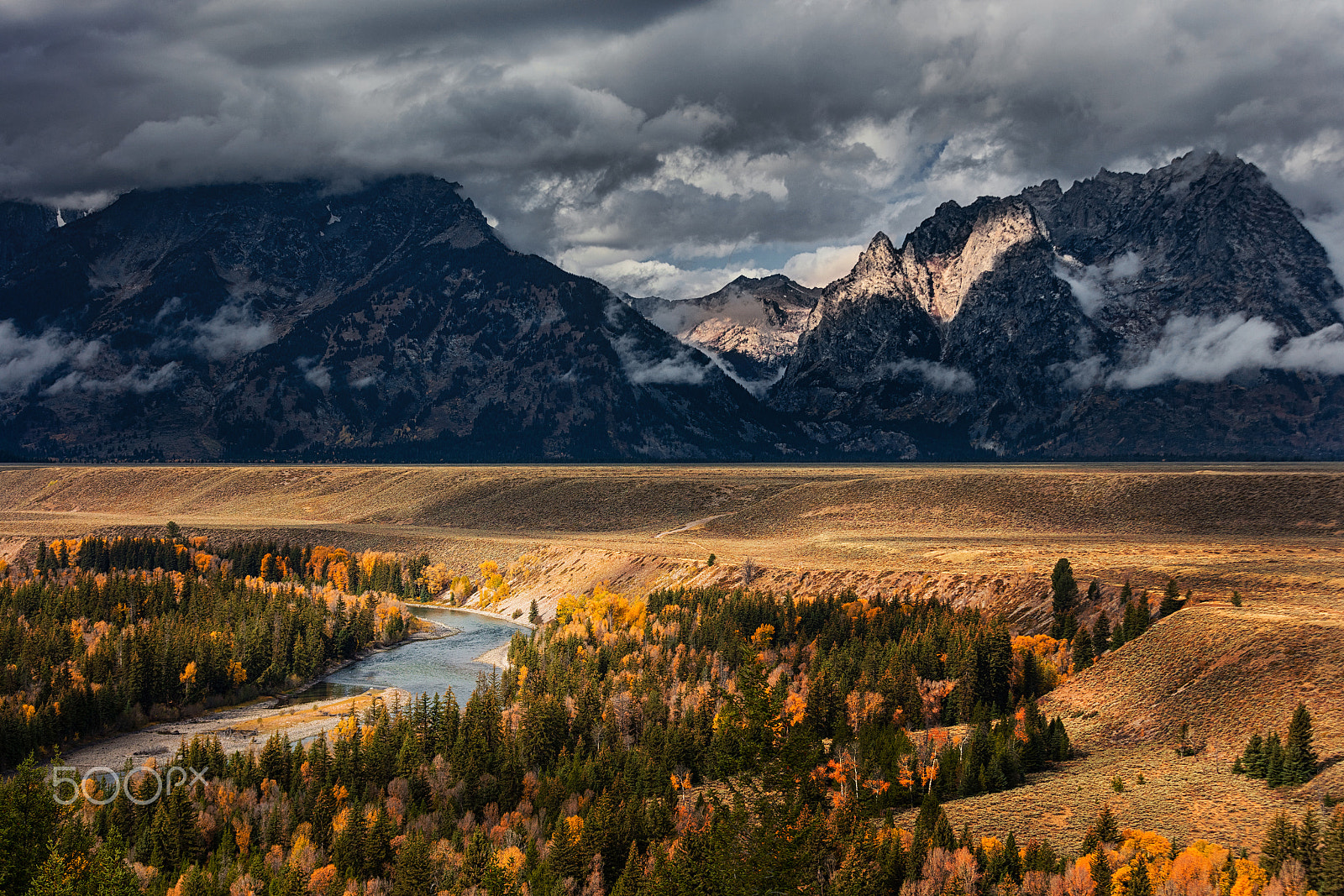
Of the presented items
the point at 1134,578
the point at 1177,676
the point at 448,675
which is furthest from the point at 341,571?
the point at 1177,676

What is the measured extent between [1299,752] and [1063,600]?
5287 cm

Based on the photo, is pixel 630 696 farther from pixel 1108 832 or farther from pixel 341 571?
pixel 341 571

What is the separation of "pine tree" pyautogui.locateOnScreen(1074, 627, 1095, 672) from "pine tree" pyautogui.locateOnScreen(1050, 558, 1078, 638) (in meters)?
6.28

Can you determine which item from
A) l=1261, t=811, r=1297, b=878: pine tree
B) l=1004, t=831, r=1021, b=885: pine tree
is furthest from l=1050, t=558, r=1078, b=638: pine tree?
l=1004, t=831, r=1021, b=885: pine tree

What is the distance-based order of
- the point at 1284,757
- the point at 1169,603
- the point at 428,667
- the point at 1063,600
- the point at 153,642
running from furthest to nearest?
the point at 428,667 < the point at 153,642 < the point at 1063,600 < the point at 1169,603 < the point at 1284,757

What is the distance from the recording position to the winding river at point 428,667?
5133 inches

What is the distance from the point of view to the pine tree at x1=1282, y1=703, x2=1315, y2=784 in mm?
67688

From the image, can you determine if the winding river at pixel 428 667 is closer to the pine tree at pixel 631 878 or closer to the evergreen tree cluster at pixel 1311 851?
the pine tree at pixel 631 878

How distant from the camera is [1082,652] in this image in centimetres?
10725

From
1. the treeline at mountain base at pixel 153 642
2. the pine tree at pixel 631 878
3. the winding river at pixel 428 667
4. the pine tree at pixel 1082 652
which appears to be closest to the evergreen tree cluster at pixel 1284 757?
the pine tree at pixel 1082 652

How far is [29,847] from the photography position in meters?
69.3

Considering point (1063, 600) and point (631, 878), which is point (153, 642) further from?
point (1063, 600)

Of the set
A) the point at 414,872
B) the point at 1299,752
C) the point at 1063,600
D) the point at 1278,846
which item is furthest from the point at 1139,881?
the point at 1063,600

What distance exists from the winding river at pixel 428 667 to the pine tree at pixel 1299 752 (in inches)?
3377
